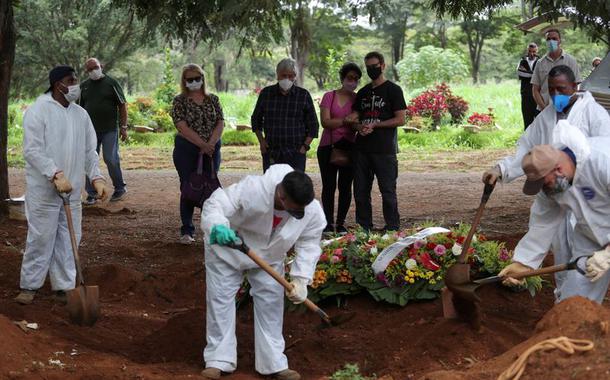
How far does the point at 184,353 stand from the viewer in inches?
266

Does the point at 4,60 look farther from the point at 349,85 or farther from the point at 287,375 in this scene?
the point at 287,375

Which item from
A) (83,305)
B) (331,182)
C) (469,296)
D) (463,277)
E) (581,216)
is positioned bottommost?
(83,305)

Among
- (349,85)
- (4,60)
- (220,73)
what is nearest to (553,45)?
(349,85)

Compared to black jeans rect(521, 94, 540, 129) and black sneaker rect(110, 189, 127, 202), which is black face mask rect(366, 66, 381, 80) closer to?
black sneaker rect(110, 189, 127, 202)

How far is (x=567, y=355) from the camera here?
453 centimetres

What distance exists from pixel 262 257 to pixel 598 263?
1.97 m

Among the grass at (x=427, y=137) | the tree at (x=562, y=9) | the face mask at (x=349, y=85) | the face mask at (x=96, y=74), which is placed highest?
the tree at (x=562, y=9)

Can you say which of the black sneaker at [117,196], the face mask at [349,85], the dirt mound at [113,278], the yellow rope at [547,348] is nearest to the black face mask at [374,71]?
the face mask at [349,85]

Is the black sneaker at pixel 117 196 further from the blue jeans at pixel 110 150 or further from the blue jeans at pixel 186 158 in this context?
the blue jeans at pixel 186 158

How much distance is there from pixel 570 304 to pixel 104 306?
424cm

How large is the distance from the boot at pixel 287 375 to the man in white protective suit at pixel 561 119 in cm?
179

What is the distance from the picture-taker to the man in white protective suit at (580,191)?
5594 mm

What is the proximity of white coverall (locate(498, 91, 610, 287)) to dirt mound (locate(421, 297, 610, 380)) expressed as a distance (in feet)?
4.88

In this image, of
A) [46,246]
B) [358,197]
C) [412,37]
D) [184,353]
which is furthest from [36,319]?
[412,37]
